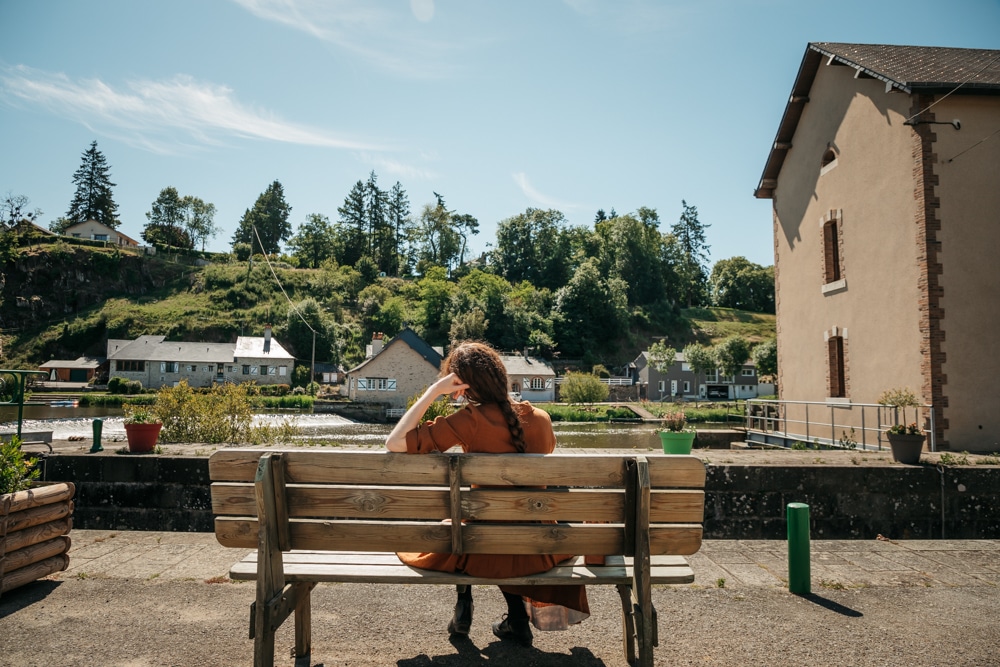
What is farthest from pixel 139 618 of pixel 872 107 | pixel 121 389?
pixel 121 389

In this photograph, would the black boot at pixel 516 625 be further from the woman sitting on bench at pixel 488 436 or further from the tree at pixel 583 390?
the tree at pixel 583 390

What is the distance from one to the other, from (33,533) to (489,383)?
3.38 m

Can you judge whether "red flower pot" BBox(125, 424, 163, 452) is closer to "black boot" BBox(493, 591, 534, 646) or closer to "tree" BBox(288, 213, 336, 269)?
"black boot" BBox(493, 591, 534, 646)

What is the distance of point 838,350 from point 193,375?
66.8 m

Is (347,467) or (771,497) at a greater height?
(347,467)

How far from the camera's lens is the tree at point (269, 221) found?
128m

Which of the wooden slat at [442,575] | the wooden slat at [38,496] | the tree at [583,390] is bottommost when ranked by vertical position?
the tree at [583,390]

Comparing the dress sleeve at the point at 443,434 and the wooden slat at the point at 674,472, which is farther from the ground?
the dress sleeve at the point at 443,434

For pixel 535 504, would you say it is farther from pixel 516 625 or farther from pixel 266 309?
pixel 266 309

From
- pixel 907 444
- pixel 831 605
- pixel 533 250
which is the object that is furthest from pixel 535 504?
pixel 533 250

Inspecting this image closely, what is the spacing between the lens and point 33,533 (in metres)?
4.28

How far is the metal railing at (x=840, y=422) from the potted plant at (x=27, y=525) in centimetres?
1189

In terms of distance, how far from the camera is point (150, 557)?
521 cm

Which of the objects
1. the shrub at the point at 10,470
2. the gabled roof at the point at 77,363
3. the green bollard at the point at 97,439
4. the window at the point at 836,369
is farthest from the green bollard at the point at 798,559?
the gabled roof at the point at 77,363
